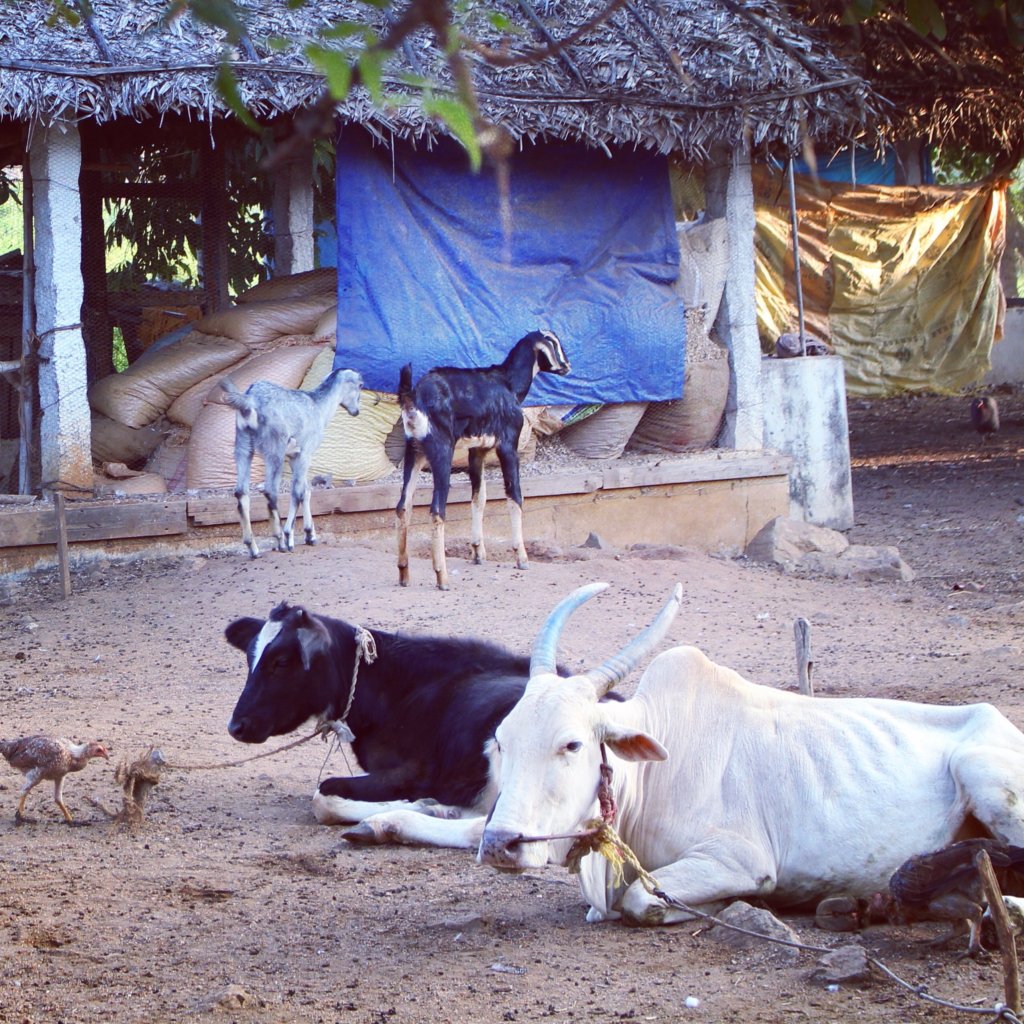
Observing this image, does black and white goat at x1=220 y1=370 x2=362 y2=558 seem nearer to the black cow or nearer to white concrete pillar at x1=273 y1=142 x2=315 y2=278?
white concrete pillar at x1=273 y1=142 x2=315 y2=278

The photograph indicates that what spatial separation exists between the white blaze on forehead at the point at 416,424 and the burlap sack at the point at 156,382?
261cm

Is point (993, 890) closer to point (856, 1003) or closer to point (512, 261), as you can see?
point (856, 1003)

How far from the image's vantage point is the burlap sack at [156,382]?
1116 cm

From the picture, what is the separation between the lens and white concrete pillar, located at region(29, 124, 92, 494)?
10086 millimetres

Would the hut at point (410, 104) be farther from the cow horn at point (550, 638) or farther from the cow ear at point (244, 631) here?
the cow horn at point (550, 638)

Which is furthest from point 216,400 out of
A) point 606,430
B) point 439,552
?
point 606,430

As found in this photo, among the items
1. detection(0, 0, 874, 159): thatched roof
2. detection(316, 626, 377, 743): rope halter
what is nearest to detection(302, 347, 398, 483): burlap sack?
detection(0, 0, 874, 159): thatched roof

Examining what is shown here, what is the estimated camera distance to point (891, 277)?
723 inches

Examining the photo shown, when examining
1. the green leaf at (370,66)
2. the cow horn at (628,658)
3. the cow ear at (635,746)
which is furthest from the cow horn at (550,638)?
the green leaf at (370,66)

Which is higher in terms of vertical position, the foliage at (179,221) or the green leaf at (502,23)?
the foliage at (179,221)

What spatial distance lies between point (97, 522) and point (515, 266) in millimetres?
3821

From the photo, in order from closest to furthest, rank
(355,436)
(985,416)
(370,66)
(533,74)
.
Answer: (370,66)
(533,74)
(355,436)
(985,416)

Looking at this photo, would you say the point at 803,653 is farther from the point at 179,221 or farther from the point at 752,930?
the point at 179,221

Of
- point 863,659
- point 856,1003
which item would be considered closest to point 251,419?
point 863,659
